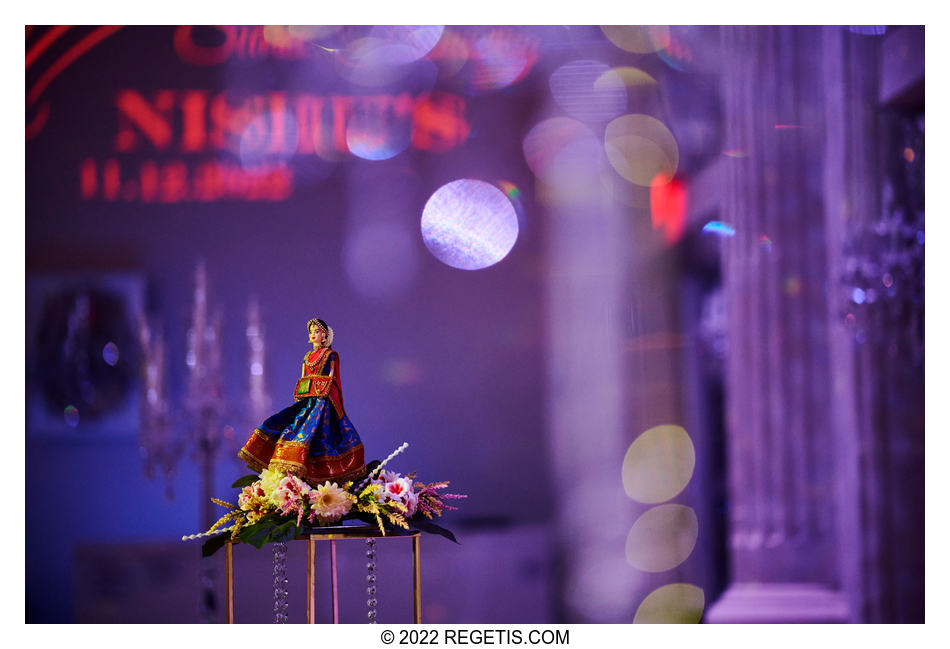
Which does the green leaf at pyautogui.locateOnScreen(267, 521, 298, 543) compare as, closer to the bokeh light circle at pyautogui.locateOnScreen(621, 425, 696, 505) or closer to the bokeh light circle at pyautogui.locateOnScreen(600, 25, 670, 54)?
the bokeh light circle at pyautogui.locateOnScreen(621, 425, 696, 505)

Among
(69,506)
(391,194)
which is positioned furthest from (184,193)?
(69,506)

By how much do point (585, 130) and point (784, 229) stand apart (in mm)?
1221

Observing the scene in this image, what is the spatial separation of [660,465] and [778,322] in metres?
1.02

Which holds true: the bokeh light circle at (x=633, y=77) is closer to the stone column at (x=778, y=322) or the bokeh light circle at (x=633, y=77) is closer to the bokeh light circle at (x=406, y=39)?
the stone column at (x=778, y=322)

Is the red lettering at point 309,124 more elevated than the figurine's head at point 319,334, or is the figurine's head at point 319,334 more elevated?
the red lettering at point 309,124

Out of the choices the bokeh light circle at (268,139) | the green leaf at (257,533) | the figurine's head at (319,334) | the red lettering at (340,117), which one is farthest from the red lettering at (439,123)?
the green leaf at (257,533)

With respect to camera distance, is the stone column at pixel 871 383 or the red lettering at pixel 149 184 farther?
the red lettering at pixel 149 184

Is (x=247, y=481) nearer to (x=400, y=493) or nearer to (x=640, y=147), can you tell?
(x=400, y=493)

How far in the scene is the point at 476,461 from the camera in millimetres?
5699

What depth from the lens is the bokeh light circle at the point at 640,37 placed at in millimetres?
Answer: 5609

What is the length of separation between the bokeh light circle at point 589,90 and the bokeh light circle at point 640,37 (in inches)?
6.5

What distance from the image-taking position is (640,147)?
5656mm
